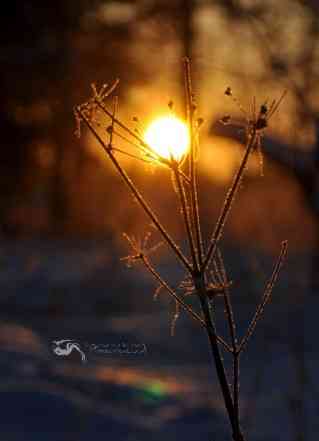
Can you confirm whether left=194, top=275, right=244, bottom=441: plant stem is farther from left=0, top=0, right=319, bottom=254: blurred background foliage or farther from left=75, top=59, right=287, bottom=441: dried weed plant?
left=0, top=0, right=319, bottom=254: blurred background foliage

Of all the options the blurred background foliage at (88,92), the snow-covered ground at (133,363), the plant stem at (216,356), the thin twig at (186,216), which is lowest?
the plant stem at (216,356)

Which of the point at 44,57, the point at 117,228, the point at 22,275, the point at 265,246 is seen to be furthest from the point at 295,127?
the point at 117,228

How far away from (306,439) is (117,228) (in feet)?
46.5

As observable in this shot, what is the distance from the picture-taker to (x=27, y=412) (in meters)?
6.45

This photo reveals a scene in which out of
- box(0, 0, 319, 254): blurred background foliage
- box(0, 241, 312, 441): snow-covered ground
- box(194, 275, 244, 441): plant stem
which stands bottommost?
box(194, 275, 244, 441): plant stem

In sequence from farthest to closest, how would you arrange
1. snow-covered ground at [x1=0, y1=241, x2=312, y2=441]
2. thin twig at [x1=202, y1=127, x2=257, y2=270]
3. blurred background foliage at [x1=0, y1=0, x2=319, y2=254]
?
blurred background foliage at [x1=0, y1=0, x2=319, y2=254]
snow-covered ground at [x1=0, y1=241, x2=312, y2=441]
thin twig at [x1=202, y1=127, x2=257, y2=270]


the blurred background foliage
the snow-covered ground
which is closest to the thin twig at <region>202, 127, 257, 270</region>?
the snow-covered ground

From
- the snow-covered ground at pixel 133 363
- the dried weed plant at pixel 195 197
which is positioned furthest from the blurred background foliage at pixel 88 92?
the dried weed plant at pixel 195 197

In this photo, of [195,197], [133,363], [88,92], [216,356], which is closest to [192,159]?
[195,197]

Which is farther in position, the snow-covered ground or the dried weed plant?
the snow-covered ground

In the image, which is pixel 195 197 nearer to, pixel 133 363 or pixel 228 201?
pixel 228 201

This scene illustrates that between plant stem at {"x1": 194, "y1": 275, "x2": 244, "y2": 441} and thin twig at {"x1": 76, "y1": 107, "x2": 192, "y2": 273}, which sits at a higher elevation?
thin twig at {"x1": 76, "y1": 107, "x2": 192, "y2": 273}

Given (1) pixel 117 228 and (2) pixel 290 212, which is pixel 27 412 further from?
(1) pixel 117 228

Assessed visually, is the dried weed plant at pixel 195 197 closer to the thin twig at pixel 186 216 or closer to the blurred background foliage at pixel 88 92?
the thin twig at pixel 186 216
